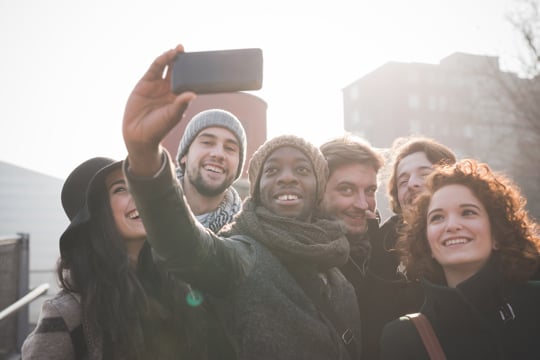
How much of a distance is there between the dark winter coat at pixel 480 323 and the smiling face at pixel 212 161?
5.78 feet

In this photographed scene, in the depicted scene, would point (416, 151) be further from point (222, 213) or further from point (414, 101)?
point (414, 101)

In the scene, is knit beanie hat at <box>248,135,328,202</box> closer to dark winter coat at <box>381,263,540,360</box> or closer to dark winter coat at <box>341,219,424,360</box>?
dark winter coat at <box>341,219,424,360</box>

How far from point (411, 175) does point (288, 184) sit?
3.74ft

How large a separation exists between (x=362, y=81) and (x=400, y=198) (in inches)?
1529

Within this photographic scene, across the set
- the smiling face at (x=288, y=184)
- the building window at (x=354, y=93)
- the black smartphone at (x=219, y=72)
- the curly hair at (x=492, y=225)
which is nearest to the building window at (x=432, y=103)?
A: the building window at (x=354, y=93)

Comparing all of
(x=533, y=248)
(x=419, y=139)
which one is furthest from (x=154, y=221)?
(x=419, y=139)

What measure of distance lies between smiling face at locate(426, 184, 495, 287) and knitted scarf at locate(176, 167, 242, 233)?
1.56 m

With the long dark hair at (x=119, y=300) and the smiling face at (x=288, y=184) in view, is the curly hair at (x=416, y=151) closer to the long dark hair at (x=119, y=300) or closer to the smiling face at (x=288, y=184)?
the smiling face at (x=288, y=184)

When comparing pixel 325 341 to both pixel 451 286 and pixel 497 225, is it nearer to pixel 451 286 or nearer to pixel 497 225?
pixel 451 286

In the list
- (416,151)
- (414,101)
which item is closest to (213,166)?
(416,151)

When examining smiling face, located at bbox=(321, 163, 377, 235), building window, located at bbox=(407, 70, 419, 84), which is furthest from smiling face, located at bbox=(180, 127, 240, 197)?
building window, located at bbox=(407, 70, 419, 84)

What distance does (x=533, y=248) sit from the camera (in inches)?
81.9

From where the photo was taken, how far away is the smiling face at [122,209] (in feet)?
6.79

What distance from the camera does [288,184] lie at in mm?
2211
